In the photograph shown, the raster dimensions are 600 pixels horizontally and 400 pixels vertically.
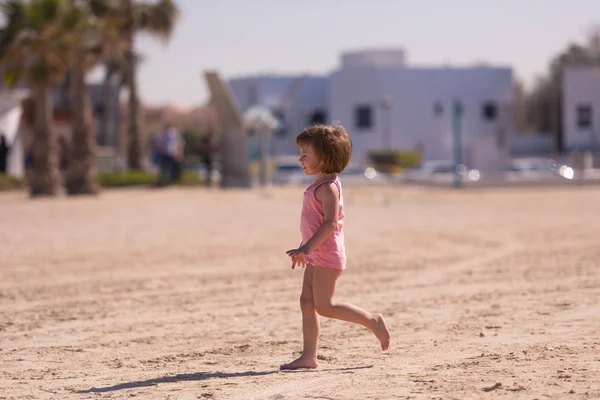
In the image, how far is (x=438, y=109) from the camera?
59.2 m

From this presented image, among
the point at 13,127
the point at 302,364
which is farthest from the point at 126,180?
the point at 302,364

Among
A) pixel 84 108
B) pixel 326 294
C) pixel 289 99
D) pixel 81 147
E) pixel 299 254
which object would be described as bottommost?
pixel 326 294

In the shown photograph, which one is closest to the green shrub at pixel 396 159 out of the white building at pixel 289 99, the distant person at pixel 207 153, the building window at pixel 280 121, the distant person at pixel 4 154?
the building window at pixel 280 121

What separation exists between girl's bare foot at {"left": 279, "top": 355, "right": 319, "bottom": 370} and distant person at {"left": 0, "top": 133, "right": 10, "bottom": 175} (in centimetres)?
3313

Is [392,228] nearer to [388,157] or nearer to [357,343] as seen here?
[357,343]

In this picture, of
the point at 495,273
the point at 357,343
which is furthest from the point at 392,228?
the point at 357,343

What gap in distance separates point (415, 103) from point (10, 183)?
30.3 metres

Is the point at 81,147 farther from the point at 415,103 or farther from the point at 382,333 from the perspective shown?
the point at 415,103

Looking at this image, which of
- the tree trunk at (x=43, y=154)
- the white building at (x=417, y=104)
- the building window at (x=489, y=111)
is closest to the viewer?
the tree trunk at (x=43, y=154)

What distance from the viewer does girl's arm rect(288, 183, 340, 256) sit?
6047 mm

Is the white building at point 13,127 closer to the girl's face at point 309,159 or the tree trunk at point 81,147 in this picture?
the tree trunk at point 81,147

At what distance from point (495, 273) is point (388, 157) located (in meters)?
36.9

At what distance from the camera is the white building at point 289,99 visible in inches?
2421

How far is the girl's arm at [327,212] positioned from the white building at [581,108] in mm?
54032
